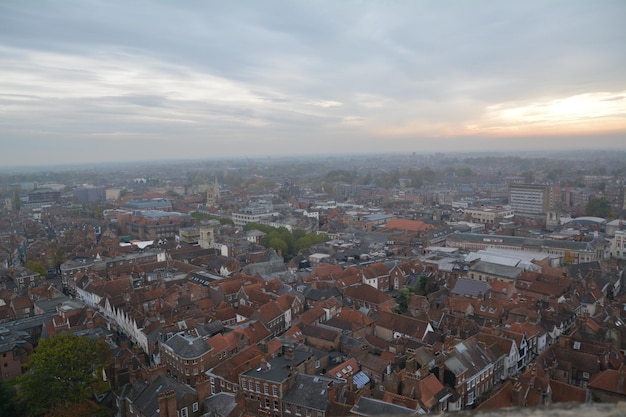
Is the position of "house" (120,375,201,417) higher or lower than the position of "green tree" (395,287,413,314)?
higher

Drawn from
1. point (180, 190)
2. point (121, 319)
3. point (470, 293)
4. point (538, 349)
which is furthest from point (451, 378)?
point (180, 190)

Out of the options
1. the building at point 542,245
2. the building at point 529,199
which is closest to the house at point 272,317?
the building at point 542,245

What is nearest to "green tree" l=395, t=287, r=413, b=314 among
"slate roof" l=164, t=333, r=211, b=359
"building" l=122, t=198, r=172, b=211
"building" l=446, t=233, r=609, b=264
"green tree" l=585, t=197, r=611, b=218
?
"slate roof" l=164, t=333, r=211, b=359

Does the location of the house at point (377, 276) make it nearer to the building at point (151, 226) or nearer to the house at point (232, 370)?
the house at point (232, 370)

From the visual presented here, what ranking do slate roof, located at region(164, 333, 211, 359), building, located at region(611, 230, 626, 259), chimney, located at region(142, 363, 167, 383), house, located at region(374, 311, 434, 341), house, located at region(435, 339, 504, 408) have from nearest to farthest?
chimney, located at region(142, 363, 167, 383), house, located at region(435, 339, 504, 408), slate roof, located at region(164, 333, 211, 359), house, located at region(374, 311, 434, 341), building, located at region(611, 230, 626, 259)

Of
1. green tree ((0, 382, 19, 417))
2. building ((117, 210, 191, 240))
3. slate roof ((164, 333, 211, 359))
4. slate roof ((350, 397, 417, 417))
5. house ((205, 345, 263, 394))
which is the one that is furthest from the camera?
building ((117, 210, 191, 240))

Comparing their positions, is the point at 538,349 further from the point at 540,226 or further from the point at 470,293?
the point at 540,226

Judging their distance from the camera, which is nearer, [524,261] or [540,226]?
[524,261]

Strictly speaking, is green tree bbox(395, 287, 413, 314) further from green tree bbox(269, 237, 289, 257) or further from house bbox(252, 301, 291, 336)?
green tree bbox(269, 237, 289, 257)
